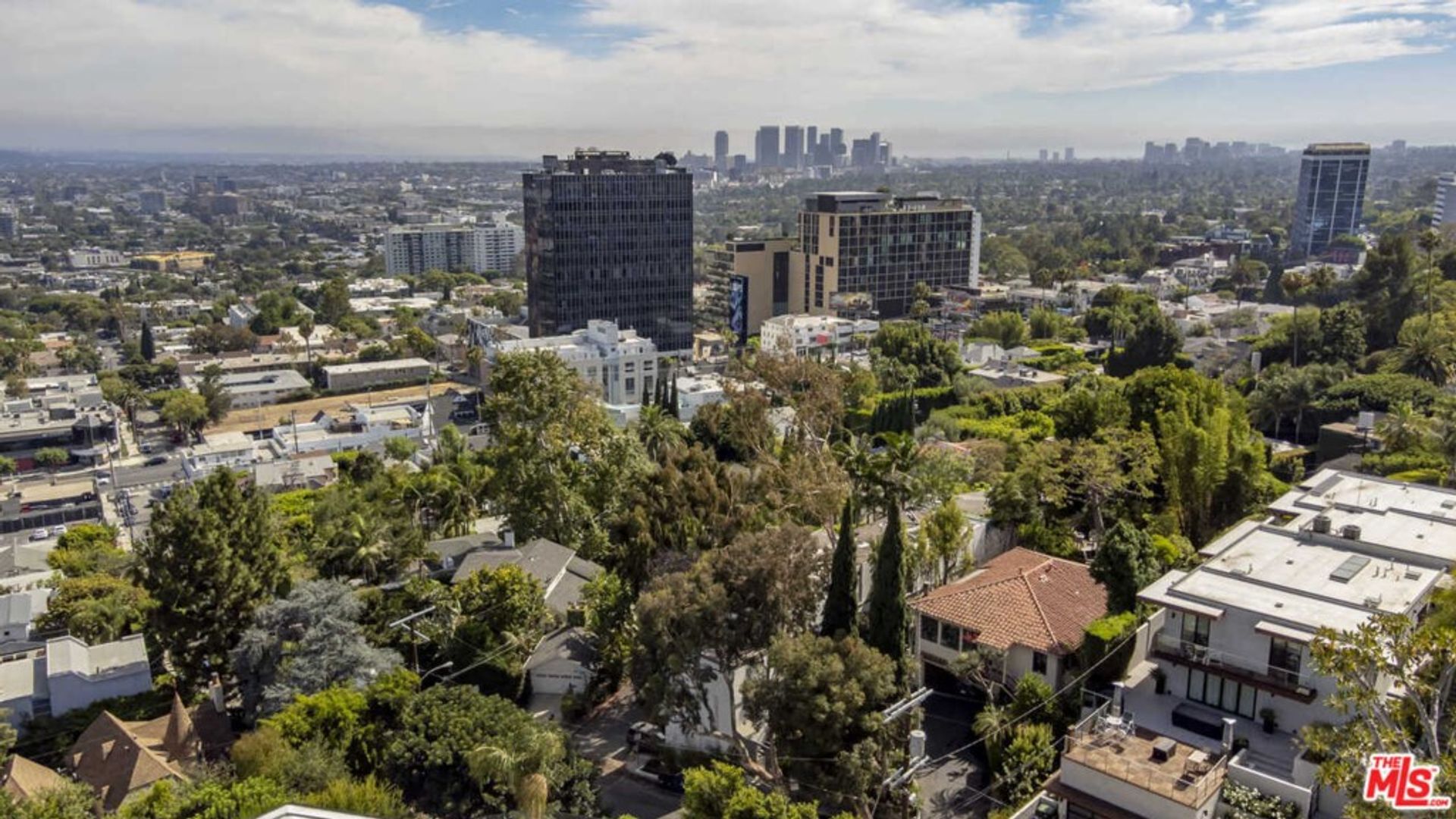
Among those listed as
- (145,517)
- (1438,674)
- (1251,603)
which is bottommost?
(145,517)

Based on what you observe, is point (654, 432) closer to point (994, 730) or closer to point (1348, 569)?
point (994, 730)

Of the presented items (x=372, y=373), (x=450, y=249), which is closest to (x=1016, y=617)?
(x=372, y=373)

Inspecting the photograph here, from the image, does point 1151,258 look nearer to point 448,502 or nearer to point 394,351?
point 394,351

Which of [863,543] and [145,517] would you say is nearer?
[863,543]

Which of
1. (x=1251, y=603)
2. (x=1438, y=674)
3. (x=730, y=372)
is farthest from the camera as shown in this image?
(x=730, y=372)

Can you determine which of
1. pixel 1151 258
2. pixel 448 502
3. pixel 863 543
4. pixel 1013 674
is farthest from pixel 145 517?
pixel 1151 258

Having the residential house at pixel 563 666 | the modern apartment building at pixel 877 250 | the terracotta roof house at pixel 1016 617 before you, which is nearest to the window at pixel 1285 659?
the terracotta roof house at pixel 1016 617

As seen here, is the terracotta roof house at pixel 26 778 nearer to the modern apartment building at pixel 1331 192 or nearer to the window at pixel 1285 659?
the window at pixel 1285 659

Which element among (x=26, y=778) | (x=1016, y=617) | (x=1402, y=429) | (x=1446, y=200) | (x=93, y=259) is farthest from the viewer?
(x=93, y=259)
